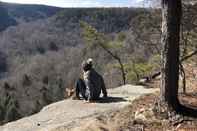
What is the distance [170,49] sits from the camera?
8.45 meters

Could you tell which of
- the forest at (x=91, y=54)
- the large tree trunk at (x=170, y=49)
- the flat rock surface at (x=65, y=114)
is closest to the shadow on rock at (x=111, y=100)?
the flat rock surface at (x=65, y=114)

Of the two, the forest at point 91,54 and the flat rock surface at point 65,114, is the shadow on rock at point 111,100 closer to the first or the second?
the flat rock surface at point 65,114

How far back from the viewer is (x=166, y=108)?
8.70 meters

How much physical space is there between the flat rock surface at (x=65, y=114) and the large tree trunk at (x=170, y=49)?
115 inches

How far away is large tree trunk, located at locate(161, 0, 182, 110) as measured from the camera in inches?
326

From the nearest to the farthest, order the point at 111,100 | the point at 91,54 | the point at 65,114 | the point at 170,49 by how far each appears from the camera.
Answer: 1. the point at 170,49
2. the point at 65,114
3. the point at 111,100
4. the point at 91,54

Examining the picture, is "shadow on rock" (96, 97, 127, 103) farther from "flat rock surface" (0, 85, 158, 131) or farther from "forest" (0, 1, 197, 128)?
"forest" (0, 1, 197, 128)

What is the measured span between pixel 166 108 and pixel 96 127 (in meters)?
1.77

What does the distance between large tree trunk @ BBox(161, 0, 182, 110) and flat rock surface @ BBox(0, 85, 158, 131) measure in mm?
2909

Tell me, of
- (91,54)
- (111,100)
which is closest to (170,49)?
(111,100)

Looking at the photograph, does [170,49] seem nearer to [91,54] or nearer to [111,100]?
[111,100]

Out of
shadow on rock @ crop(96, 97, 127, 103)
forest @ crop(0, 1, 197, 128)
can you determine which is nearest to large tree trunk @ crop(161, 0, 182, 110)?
forest @ crop(0, 1, 197, 128)

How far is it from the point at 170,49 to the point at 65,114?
15.2 feet

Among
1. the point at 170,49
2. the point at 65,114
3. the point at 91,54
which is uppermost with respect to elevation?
the point at 170,49
